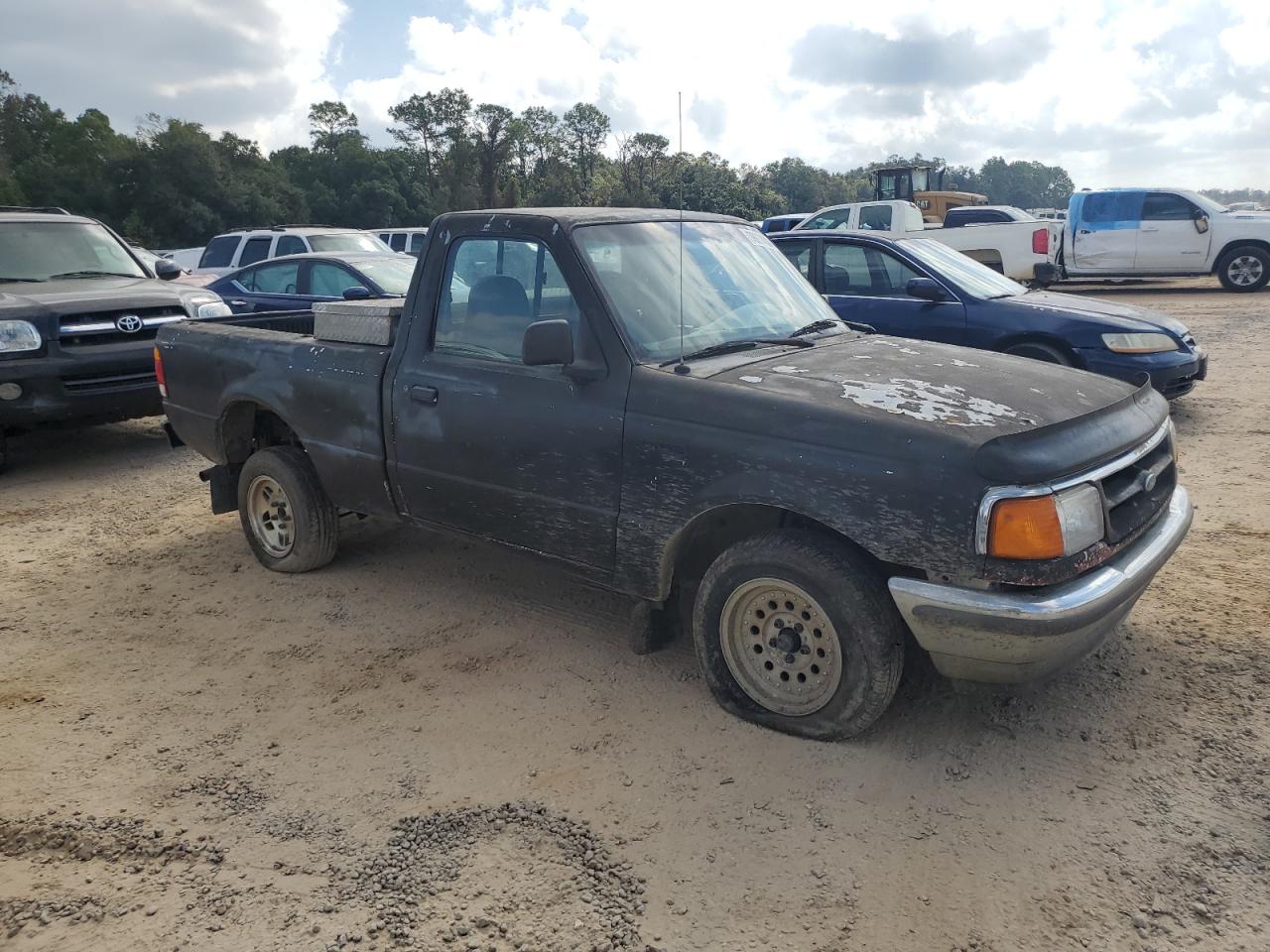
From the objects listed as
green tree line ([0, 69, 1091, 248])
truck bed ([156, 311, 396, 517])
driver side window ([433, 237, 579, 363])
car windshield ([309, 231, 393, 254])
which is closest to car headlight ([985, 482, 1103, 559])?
driver side window ([433, 237, 579, 363])

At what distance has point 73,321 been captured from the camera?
7.26 meters

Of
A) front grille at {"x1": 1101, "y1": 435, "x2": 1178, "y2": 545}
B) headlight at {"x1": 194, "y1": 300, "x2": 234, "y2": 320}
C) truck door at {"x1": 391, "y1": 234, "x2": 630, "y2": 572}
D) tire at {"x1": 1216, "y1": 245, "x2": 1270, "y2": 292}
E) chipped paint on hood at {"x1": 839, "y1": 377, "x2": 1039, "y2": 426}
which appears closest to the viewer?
chipped paint on hood at {"x1": 839, "y1": 377, "x2": 1039, "y2": 426}

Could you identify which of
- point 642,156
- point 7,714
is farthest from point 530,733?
point 642,156

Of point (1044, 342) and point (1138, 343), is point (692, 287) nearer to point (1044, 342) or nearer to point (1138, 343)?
point (1044, 342)

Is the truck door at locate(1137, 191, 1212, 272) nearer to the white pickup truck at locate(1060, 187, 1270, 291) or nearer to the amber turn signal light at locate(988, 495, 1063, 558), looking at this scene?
the white pickup truck at locate(1060, 187, 1270, 291)

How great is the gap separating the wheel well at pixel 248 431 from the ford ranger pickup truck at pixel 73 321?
5.31 feet

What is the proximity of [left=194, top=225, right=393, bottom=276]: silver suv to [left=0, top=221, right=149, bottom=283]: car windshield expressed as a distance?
12.8ft

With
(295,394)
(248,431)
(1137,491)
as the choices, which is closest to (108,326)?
(248,431)

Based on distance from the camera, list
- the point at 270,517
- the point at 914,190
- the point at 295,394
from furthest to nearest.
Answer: the point at 914,190 → the point at 270,517 → the point at 295,394

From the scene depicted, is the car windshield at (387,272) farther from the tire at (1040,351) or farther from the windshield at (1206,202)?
the windshield at (1206,202)

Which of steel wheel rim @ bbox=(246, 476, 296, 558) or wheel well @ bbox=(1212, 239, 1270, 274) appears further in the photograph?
wheel well @ bbox=(1212, 239, 1270, 274)

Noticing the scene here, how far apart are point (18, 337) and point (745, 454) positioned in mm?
6382

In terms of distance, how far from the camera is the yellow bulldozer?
1156 inches

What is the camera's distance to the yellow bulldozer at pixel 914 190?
1156 inches
